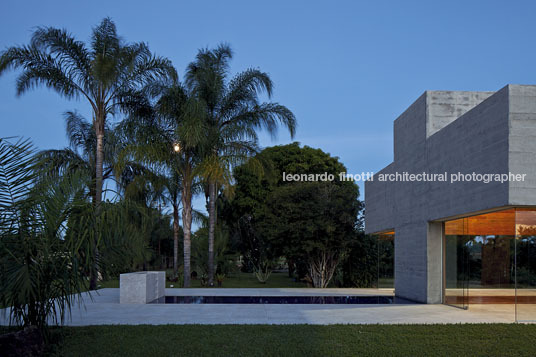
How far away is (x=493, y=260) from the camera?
1091cm

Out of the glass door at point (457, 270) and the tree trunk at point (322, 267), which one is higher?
the glass door at point (457, 270)

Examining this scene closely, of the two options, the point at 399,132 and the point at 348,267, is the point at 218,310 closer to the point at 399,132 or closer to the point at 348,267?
the point at 399,132

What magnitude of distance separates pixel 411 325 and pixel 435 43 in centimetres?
1929

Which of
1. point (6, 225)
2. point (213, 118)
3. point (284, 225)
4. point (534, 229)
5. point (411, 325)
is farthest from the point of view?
point (284, 225)

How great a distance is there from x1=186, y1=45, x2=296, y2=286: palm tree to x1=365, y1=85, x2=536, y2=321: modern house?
5.67m

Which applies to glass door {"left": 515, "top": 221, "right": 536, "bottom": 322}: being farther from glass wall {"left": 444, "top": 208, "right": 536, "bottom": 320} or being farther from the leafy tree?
the leafy tree

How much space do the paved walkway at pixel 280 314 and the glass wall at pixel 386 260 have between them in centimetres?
433

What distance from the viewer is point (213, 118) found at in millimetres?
18719

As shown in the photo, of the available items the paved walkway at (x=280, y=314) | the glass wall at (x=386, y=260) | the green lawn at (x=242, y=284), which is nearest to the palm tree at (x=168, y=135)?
the green lawn at (x=242, y=284)

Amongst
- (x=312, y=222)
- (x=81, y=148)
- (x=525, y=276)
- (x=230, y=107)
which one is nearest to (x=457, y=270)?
(x=525, y=276)

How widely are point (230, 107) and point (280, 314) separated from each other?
10.5 metres

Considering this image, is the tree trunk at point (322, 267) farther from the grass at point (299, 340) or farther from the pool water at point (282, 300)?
the grass at point (299, 340)

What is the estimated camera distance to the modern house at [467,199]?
877 cm

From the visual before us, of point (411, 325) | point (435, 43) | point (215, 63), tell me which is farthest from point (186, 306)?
point (435, 43)
